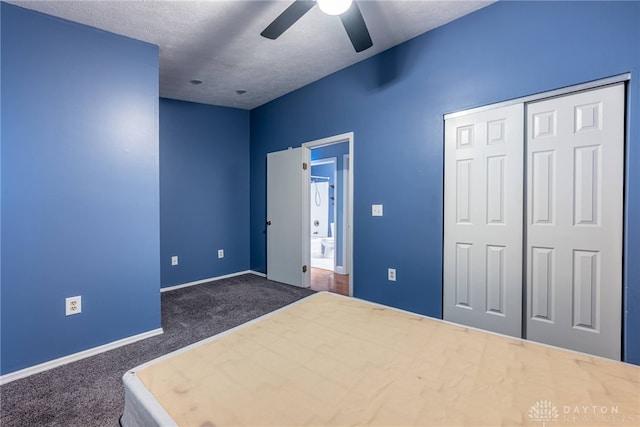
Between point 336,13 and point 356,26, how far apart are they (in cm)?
16

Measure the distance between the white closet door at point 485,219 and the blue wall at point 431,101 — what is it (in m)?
0.11

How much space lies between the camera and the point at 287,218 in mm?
3812

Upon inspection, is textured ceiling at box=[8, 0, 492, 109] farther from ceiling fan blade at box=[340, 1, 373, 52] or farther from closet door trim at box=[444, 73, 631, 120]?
closet door trim at box=[444, 73, 631, 120]

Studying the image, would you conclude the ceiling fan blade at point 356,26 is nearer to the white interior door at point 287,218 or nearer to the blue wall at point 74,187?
the blue wall at point 74,187

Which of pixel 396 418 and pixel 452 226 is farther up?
pixel 452 226

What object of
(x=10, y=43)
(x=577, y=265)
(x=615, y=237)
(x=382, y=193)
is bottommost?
(x=577, y=265)

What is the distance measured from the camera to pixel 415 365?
0.95 m

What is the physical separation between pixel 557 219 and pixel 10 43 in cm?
385

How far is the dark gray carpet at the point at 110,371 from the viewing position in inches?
59.3

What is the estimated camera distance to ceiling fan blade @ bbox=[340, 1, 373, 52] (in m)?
1.52

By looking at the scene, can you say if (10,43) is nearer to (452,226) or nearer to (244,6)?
(244,6)

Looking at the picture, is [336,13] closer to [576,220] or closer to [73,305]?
[576,220]

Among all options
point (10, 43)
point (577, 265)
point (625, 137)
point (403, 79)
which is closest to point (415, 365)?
point (577, 265)

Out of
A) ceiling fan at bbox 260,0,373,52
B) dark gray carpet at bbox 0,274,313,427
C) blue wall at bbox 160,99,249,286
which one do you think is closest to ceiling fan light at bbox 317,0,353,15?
ceiling fan at bbox 260,0,373,52
